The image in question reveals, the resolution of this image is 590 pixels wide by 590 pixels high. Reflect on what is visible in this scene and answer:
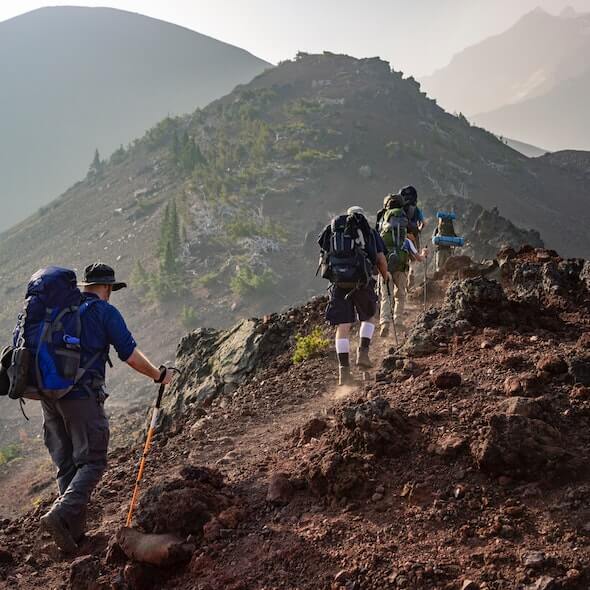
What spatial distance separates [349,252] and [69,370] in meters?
3.19

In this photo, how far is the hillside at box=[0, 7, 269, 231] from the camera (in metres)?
133

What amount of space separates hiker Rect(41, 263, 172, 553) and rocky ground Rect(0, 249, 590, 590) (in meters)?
0.31

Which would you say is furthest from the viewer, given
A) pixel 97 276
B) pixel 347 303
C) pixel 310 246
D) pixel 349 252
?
pixel 310 246

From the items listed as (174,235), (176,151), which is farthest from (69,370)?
(176,151)

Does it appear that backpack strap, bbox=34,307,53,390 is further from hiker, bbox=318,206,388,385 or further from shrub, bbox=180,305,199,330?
shrub, bbox=180,305,199,330

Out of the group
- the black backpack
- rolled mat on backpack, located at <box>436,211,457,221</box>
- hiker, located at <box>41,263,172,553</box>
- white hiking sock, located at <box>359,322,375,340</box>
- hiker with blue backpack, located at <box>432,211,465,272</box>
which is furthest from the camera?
hiker with blue backpack, located at <box>432,211,465,272</box>

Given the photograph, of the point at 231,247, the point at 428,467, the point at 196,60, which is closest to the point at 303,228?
the point at 231,247

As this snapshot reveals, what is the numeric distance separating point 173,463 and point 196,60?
203 m

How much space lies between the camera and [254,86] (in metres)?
84.2

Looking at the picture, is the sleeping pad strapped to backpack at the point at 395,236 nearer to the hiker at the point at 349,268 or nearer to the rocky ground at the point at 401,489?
the hiker at the point at 349,268

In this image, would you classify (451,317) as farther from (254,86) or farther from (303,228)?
(254,86)

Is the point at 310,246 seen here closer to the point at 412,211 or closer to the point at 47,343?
the point at 412,211

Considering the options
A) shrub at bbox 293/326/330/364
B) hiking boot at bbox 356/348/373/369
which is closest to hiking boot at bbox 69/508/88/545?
hiking boot at bbox 356/348/373/369

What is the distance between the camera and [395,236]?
328 inches
